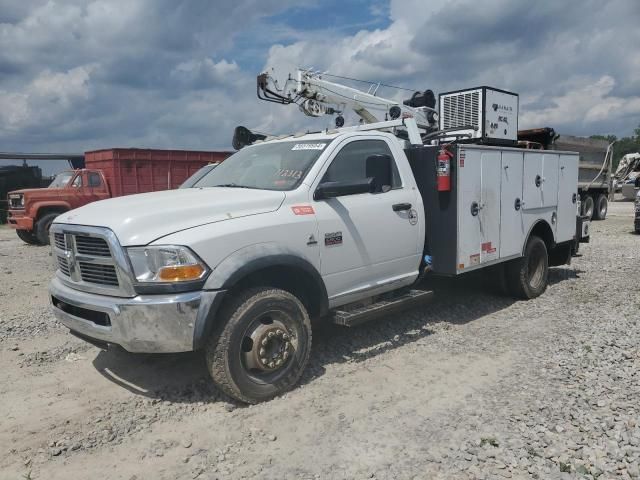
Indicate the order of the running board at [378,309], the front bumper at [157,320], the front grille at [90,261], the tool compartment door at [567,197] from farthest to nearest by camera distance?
the tool compartment door at [567,197] → the running board at [378,309] → the front grille at [90,261] → the front bumper at [157,320]

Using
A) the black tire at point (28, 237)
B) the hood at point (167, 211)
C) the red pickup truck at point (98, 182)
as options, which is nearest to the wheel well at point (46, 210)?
the red pickup truck at point (98, 182)

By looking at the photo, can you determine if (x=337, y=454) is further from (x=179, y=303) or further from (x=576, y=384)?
(x=576, y=384)

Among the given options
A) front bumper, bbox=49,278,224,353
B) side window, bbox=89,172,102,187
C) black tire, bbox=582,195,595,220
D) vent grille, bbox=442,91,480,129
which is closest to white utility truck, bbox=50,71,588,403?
front bumper, bbox=49,278,224,353

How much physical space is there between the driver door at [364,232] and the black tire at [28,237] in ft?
40.5

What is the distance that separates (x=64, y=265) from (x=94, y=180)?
38.2 feet

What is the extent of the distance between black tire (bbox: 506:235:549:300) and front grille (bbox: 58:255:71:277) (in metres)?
5.30

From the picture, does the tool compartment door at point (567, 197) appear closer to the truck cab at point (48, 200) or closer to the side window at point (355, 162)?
the side window at point (355, 162)

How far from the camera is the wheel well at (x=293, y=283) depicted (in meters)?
4.03

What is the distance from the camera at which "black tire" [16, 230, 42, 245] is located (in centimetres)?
1425

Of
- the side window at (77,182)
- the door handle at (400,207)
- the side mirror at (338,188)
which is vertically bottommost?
the door handle at (400,207)

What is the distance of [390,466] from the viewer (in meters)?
3.11

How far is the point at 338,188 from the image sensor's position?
445cm

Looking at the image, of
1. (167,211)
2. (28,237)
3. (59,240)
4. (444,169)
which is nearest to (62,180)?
(28,237)

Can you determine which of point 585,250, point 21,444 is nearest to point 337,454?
point 21,444
